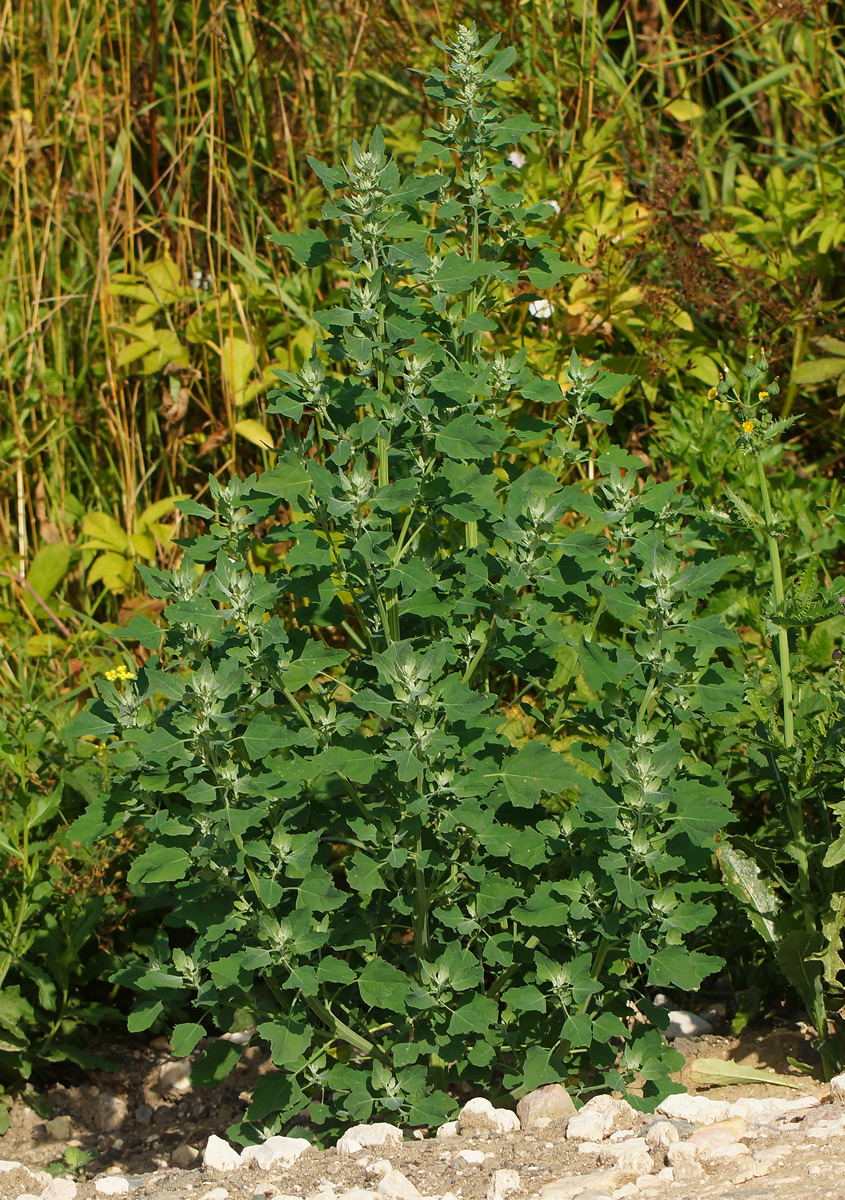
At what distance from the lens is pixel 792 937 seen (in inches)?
87.2

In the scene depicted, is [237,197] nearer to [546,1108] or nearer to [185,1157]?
[185,1157]

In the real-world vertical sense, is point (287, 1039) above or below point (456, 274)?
below

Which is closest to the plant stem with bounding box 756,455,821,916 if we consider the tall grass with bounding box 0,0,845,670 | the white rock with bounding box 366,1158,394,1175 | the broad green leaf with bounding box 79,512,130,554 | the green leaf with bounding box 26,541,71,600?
the white rock with bounding box 366,1158,394,1175

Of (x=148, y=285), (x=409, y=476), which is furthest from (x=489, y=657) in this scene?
(x=148, y=285)

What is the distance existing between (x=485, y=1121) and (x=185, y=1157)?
0.67 meters

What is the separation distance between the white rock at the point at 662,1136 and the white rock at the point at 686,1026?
2.18ft

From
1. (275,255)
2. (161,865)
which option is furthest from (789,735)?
(275,255)

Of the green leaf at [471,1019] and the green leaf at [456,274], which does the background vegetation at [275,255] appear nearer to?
the green leaf at [456,274]

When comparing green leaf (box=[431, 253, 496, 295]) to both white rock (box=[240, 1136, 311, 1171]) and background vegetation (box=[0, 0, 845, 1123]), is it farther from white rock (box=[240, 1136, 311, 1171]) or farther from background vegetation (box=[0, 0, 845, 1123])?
white rock (box=[240, 1136, 311, 1171])

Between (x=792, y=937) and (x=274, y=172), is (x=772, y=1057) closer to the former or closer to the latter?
(x=792, y=937)

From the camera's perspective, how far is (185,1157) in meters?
2.41

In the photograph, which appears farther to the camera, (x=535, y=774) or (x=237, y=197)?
(x=237, y=197)

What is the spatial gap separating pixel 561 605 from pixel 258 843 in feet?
2.27

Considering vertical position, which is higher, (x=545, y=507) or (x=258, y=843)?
(x=545, y=507)
